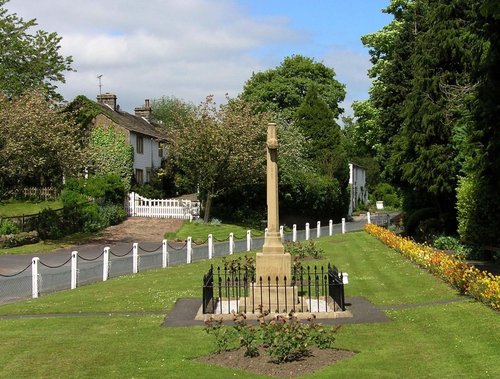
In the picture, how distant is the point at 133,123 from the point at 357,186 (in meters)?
37.8

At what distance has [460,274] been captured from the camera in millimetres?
15766

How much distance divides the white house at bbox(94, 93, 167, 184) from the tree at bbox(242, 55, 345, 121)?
14908mm

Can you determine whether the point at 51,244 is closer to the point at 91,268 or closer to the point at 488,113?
the point at 91,268

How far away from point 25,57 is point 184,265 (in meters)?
31.2

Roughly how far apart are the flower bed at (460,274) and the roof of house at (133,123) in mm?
28995

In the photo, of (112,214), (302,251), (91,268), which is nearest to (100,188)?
(112,214)

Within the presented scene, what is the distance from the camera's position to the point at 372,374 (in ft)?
28.6

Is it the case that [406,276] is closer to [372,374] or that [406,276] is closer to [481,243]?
[481,243]

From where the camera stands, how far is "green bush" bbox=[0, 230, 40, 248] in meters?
31.8

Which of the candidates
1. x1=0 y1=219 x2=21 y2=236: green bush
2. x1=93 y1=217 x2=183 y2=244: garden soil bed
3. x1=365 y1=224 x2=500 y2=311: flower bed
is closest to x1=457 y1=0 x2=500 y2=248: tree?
x1=365 y1=224 x2=500 y2=311: flower bed

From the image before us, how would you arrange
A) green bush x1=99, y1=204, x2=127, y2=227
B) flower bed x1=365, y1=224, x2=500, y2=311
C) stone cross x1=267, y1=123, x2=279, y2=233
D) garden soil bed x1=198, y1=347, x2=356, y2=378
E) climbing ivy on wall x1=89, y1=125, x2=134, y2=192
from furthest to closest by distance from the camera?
climbing ivy on wall x1=89, y1=125, x2=134, y2=192 → green bush x1=99, y1=204, x2=127, y2=227 → stone cross x1=267, y1=123, x2=279, y2=233 → flower bed x1=365, y1=224, x2=500, y2=311 → garden soil bed x1=198, y1=347, x2=356, y2=378

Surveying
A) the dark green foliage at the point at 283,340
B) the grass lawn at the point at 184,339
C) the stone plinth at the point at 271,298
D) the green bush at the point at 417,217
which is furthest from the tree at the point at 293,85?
the dark green foliage at the point at 283,340

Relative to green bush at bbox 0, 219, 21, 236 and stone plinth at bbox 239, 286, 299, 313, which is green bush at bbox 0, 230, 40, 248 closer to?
green bush at bbox 0, 219, 21, 236

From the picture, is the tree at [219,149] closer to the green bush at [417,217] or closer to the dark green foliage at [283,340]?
the green bush at [417,217]
